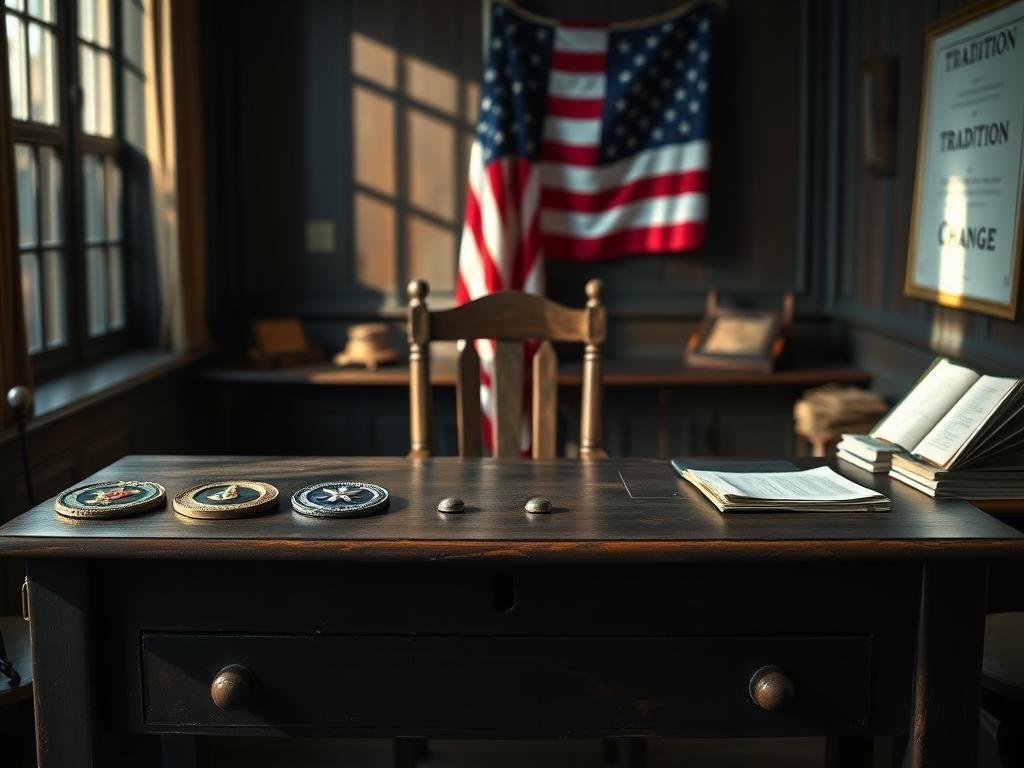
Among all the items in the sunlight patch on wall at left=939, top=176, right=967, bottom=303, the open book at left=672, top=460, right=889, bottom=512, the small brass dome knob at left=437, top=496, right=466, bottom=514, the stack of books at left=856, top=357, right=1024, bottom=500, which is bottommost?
the small brass dome knob at left=437, top=496, right=466, bottom=514

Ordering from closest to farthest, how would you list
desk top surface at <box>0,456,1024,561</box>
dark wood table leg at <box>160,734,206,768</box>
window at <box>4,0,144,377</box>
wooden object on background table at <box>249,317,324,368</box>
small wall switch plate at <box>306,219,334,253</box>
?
desk top surface at <box>0,456,1024,561</box> < dark wood table leg at <box>160,734,206,768</box> < window at <box>4,0,144,377</box> < wooden object on background table at <box>249,317,324,368</box> < small wall switch plate at <box>306,219,334,253</box>

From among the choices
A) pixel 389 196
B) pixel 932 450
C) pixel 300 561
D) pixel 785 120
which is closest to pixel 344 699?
pixel 300 561

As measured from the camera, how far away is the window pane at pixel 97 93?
3.85 metres

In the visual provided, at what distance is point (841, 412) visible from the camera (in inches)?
148

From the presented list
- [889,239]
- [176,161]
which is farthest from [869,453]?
[176,161]

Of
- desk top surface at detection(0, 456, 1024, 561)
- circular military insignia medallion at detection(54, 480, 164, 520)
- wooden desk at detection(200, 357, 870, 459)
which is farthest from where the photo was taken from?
wooden desk at detection(200, 357, 870, 459)

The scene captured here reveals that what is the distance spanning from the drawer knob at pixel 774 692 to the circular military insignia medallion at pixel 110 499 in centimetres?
101

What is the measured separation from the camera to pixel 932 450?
81.4 inches

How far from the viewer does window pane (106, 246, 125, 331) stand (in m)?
4.12

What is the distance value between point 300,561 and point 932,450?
45.7 inches

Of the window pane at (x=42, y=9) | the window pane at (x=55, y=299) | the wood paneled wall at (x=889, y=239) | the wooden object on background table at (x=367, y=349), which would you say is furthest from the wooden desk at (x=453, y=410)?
the window pane at (x=42, y=9)

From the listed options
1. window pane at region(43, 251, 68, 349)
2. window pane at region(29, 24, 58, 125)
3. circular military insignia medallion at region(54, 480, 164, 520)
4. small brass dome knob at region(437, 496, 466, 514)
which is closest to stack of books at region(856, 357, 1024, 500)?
small brass dome knob at region(437, 496, 466, 514)

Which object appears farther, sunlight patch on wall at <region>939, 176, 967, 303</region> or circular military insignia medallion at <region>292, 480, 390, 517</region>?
sunlight patch on wall at <region>939, 176, 967, 303</region>

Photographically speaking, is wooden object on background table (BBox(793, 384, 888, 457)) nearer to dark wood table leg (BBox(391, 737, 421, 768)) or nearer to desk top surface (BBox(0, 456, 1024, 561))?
desk top surface (BBox(0, 456, 1024, 561))
